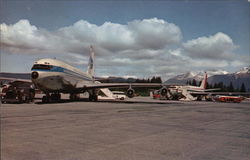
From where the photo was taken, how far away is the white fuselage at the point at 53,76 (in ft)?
80.0

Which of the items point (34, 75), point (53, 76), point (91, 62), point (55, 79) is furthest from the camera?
point (91, 62)

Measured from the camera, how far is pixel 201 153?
604cm

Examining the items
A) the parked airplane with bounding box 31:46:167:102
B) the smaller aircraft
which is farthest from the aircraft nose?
the smaller aircraft

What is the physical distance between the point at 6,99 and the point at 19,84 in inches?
156

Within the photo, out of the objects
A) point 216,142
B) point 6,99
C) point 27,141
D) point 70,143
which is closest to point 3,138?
point 27,141

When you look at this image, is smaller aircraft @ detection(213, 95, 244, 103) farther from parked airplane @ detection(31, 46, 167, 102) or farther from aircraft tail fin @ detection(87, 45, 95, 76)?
aircraft tail fin @ detection(87, 45, 95, 76)

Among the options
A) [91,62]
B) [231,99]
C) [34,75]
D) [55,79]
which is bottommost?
[231,99]

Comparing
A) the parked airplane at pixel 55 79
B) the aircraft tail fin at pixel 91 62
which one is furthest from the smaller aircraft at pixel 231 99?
the aircraft tail fin at pixel 91 62

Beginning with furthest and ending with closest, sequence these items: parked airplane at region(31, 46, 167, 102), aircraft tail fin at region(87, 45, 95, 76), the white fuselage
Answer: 1. aircraft tail fin at region(87, 45, 95, 76)
2. parked airplane at region(31, 46, 167, 102)
3. the white fuselage

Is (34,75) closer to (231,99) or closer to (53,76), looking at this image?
(53,76)

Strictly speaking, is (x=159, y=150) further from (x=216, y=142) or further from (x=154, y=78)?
(x=154, y=78)

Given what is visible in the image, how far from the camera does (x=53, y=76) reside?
2620 centimetres

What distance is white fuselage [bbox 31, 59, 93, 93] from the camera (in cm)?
2439

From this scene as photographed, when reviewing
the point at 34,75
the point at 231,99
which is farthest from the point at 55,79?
the point at 231,99
